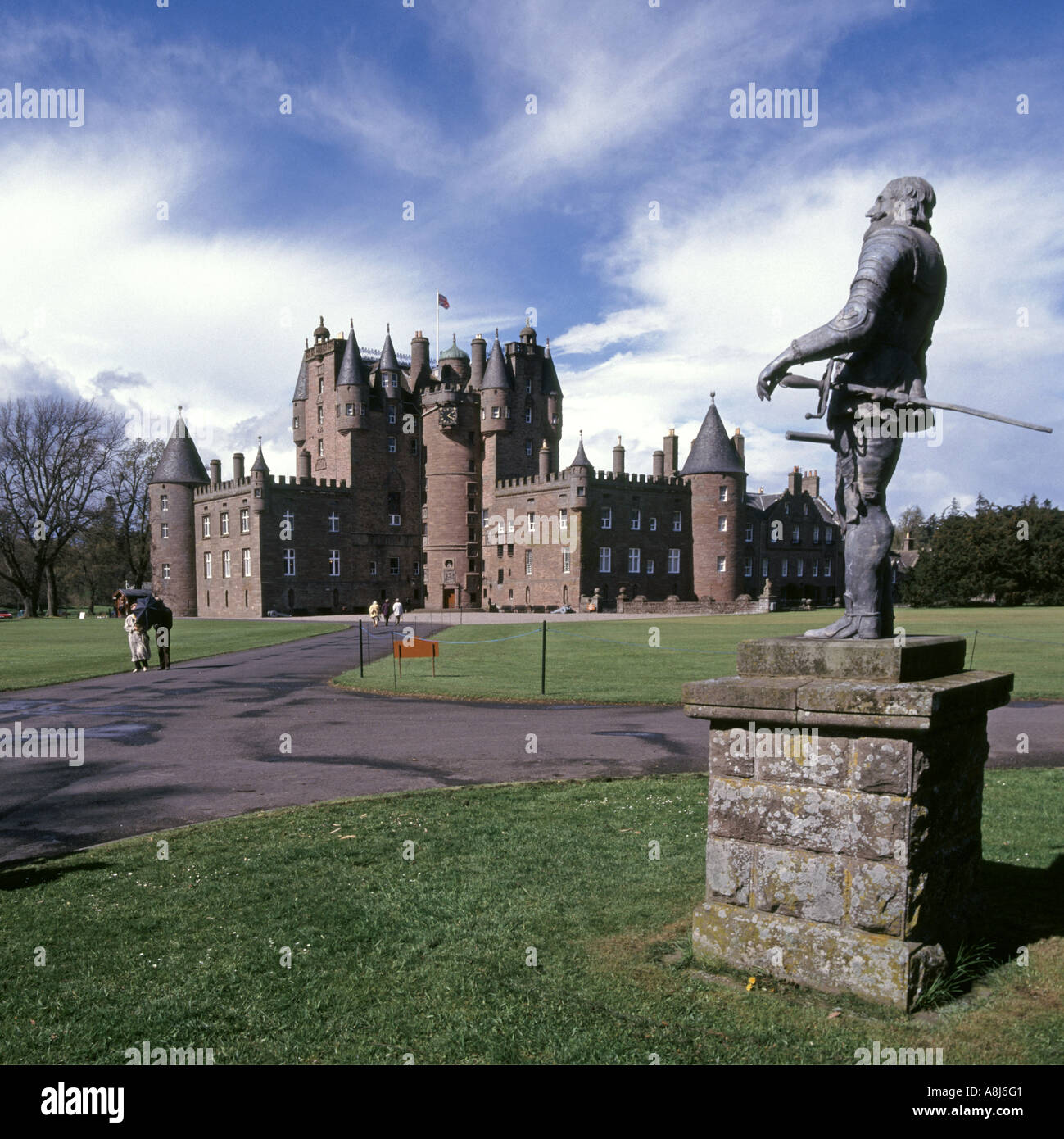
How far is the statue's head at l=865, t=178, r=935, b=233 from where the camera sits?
5.05 m

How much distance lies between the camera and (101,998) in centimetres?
443

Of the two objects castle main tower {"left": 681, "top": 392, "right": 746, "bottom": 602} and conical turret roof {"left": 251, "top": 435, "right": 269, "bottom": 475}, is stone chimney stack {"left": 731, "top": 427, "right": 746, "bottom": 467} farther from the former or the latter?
conical turret roof {"left": 251, "top": 435, "right": 269, "bottom": 475}

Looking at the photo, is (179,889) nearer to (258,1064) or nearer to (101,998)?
(101,998)

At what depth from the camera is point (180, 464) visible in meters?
76.3

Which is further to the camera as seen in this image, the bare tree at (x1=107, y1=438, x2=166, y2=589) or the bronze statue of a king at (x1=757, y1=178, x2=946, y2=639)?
the bare tree at (x1=107, y1=438, x2=166, y2=589)

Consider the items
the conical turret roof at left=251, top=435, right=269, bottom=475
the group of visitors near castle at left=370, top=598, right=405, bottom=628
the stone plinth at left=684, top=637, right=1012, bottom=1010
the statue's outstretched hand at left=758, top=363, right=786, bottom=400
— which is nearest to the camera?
the stone plinth at left=684, top=637, right=1012, bottom=1010

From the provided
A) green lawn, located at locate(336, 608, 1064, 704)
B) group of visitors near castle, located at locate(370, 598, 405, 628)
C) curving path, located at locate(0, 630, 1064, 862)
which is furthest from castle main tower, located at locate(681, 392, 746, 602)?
curving path, located at locate(0, 630, 1064, 862)

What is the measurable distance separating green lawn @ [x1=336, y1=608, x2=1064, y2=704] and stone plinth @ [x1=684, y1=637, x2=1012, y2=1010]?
2.55 metres

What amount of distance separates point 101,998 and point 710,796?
10.6ft

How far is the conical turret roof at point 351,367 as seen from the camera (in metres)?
75.7

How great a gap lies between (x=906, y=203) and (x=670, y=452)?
75706mm

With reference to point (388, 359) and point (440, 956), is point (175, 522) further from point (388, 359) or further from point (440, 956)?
point (440, 956)

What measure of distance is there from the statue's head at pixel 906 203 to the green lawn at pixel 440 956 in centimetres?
397

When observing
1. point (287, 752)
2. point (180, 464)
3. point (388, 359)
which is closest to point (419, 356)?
point (388, 359)
